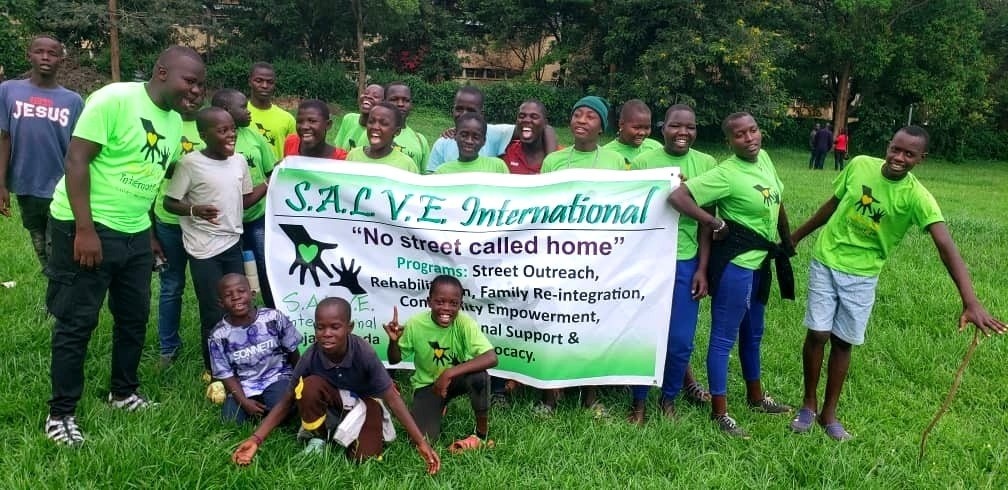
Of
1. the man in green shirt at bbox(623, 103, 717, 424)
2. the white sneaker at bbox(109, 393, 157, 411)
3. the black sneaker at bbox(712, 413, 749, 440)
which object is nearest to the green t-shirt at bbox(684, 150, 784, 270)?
the man in green shirt at bbox(623, 103, 717, 424)

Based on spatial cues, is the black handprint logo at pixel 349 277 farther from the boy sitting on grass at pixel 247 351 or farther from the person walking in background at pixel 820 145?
the person walking in background at pixel 820 145

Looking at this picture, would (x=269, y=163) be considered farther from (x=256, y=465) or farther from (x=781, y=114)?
(x=781, y=114)

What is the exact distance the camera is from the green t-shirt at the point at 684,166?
3959 mm

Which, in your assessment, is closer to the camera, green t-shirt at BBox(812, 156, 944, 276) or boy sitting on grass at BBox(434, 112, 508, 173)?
green t-shirt at BBox(812, 156, 944, 276)

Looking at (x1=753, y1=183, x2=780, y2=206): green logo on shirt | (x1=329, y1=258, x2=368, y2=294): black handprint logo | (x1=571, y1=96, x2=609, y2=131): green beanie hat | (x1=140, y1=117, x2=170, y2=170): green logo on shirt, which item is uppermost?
(x1=571, y1=96, x2=609, y2=131): green beanie hat

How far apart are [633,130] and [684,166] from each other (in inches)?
17.1

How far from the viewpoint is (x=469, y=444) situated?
3.57 metres

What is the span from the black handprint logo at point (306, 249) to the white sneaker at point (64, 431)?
146cm

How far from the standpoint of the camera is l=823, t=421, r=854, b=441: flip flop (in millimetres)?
3884

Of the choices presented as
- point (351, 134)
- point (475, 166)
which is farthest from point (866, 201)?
point (351, 134)

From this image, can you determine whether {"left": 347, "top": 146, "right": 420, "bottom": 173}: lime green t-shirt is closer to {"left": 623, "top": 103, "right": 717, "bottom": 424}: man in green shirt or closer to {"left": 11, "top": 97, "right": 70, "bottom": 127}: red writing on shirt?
{"left": 623, "top": 103, "right": 717, "bottom": 424}: man in green shirt

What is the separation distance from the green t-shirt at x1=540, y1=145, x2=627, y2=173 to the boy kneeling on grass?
1634mm

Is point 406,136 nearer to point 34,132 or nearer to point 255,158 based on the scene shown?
point 255,158

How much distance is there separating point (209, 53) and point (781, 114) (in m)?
28.3
